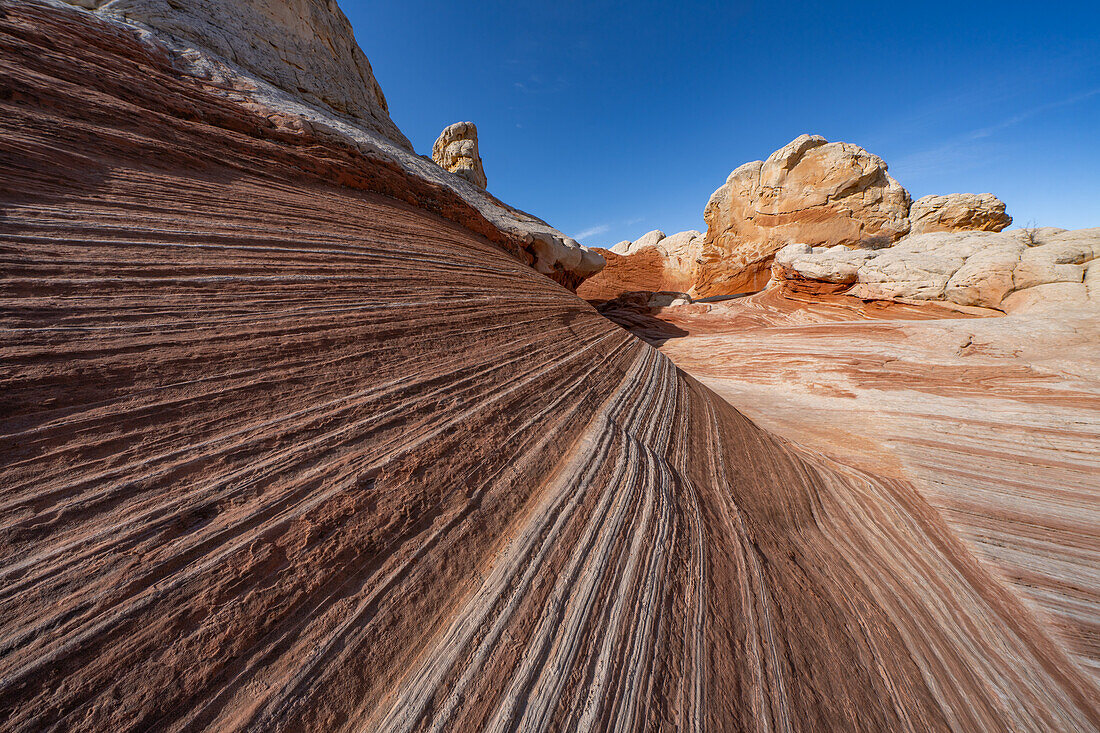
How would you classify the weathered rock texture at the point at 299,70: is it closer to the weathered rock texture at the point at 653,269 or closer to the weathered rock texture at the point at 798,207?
the weathered rock texture at the point at 798,207

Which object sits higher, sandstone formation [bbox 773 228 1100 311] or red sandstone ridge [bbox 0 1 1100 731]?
sandstone formation [bbox 773 228 1100 311]

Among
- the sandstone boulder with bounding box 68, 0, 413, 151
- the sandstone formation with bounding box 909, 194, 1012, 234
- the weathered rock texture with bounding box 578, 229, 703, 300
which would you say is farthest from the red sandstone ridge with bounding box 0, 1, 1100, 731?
the weathered rock texture with bounding box 578, 229, 703, 300

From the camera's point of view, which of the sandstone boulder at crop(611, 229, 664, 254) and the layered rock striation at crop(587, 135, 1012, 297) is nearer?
the layered rock striation at crop(587, 135, 1012, 297)

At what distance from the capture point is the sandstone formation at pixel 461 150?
10523 mm

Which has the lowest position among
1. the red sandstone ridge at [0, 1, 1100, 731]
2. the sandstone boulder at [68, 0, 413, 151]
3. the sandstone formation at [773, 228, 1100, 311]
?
the red sandstone ridge at [0, 1, 1100, 731]

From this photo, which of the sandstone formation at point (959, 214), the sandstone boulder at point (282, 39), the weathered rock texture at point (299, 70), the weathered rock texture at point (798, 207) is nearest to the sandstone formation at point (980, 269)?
the sandstone formation at point (959, 214)

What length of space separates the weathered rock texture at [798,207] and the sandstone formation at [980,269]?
3176 millimetres

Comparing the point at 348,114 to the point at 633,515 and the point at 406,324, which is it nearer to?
the point at 406,324

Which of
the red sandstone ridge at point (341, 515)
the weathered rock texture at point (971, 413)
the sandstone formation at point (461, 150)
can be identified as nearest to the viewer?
the red sandstone ridge at point (341, 515)

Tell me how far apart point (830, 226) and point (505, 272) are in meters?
10.9

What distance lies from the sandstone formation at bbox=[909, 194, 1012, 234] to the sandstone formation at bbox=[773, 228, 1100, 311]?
2.89m

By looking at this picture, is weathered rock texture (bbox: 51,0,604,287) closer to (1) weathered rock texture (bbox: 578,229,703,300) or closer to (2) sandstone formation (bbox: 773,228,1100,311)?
(2) sandstone formation (bbox: 773,228,1100,311)

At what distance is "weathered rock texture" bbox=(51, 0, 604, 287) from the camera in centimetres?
259

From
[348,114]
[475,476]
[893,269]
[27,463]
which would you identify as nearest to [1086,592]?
[475,476]
